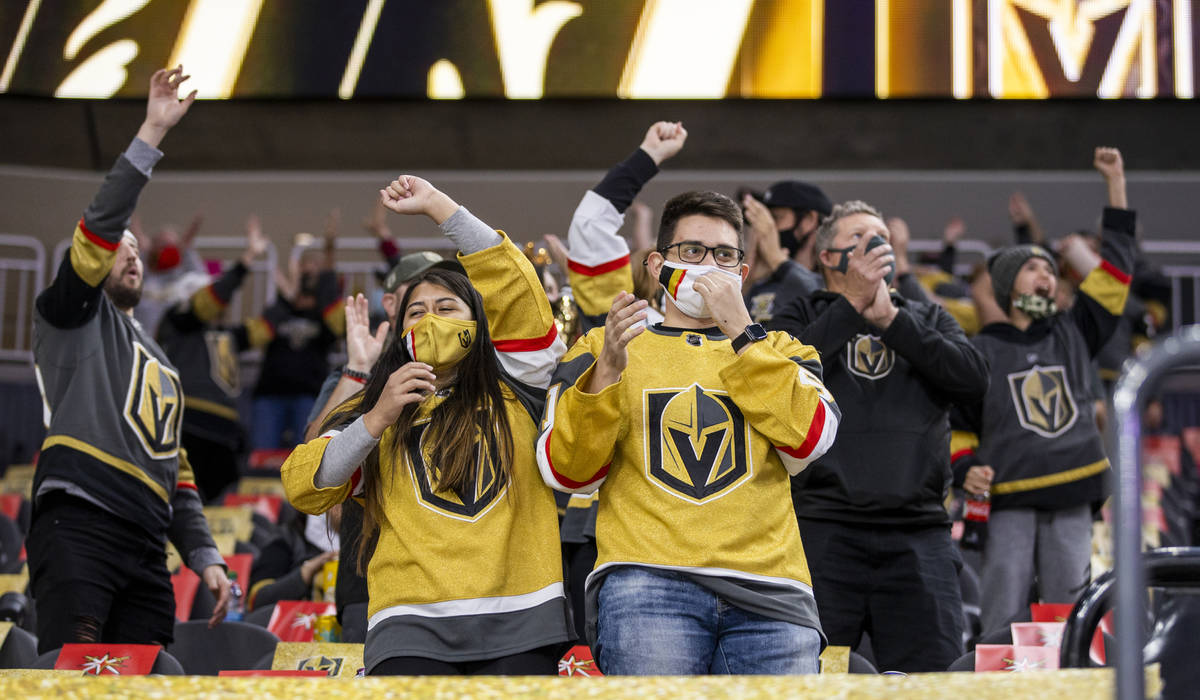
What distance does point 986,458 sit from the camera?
4645 millimetres

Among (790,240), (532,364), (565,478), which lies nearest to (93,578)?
(532,364)

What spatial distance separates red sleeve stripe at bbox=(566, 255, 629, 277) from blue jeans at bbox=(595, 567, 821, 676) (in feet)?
4.56

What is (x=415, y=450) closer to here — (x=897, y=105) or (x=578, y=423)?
(x=578, y=423)

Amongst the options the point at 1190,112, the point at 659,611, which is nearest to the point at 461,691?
the point at 659,611

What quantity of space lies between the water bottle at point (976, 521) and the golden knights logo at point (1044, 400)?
32 cm

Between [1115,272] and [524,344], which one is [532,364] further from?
[1115,272]

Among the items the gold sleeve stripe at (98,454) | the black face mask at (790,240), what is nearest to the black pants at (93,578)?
the gold sleeve stripe at (98,454)

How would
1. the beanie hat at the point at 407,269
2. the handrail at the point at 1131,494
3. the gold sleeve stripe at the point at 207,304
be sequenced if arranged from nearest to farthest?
the handrail at the point at 1131,494 → the beanie hat at the point at 407,269 → the gold sleeve stripe at the point at 207,304

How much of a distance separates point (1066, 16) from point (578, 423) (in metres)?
8.03

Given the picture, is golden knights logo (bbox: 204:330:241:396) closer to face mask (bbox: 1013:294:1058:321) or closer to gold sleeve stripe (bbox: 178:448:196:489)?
gold sleeve stripe (bbox: 178:448:196:489)

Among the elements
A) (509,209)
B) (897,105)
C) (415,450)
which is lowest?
(415,450)

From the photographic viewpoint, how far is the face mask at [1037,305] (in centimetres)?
474

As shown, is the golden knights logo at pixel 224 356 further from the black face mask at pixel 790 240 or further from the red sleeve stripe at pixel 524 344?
the red sleeve stripe at pixel 524 344

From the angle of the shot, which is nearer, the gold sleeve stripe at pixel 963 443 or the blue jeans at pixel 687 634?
the blue jeans at pixel 687 634
